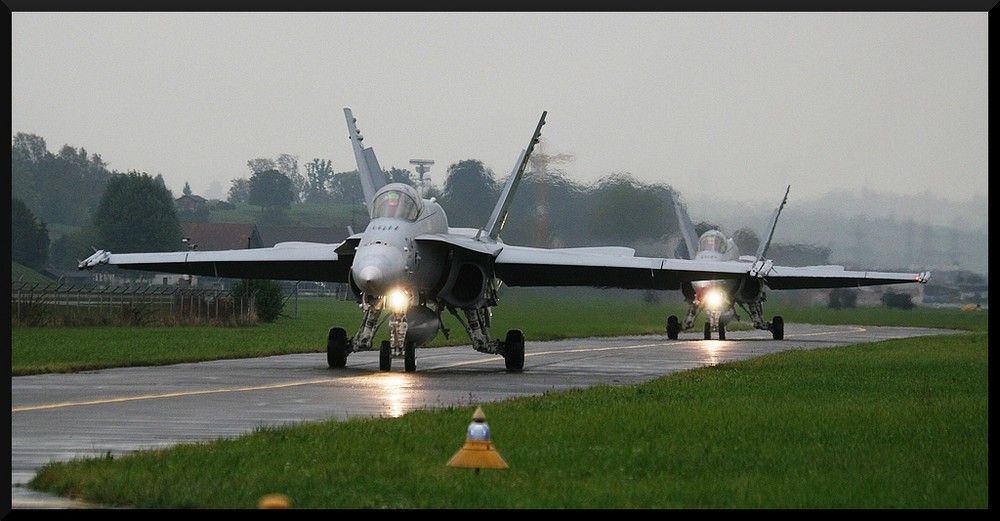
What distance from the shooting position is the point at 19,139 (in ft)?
248

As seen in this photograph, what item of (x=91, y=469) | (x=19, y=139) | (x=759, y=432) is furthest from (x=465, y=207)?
(x=19, y=139)

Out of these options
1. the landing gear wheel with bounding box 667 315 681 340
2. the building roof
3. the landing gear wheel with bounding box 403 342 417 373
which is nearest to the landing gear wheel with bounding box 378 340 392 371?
the landing gear wheel with bounding box 403 342 417 373

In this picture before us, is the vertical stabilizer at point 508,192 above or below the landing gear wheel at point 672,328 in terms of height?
above

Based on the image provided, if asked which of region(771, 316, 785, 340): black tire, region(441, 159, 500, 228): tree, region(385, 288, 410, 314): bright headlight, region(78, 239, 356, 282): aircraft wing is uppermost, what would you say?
region(441, 159, 500, 228): tree

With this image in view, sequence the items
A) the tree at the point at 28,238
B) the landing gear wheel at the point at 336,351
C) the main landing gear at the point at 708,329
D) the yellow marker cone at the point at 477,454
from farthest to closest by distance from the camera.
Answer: the tree at the point at 28,238 → the main landing gear at the point at 708,329 → the landing gear wheel at the point at 336,351 → the yellow marker cone at the point at 477,454

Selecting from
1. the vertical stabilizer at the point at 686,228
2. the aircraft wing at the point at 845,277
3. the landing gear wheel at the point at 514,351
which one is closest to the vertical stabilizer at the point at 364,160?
the landing gear wheel at the point at 514,351

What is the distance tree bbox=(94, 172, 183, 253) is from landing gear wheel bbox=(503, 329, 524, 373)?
4075cm

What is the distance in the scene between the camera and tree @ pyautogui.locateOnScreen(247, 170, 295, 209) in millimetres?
78875

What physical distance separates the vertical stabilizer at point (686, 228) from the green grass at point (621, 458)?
79.7 ft

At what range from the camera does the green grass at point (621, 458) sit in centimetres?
937

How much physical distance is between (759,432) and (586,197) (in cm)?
2662

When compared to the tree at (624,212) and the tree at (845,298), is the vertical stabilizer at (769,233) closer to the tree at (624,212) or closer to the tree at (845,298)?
the tree at (624,212)

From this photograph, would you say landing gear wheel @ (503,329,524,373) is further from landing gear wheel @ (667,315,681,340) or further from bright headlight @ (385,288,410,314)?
landing gear wheel @ (667,315,681,340)
